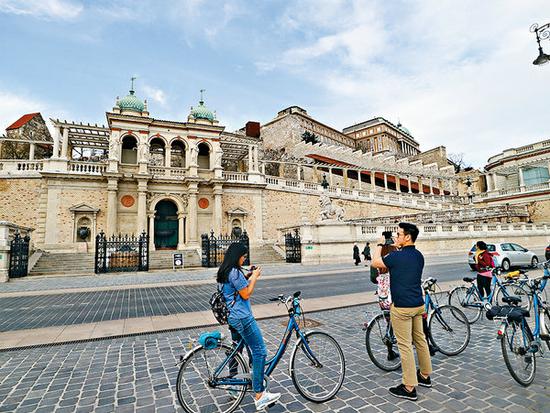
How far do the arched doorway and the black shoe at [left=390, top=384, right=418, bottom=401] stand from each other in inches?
1080

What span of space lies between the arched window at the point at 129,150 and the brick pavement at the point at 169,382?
2765 cm

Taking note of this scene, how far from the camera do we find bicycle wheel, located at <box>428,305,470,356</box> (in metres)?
4.75

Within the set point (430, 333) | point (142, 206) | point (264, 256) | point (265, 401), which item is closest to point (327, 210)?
point (264, 256)

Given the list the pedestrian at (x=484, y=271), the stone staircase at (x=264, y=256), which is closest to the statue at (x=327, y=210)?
the stone staircase at (x=264, y=256)

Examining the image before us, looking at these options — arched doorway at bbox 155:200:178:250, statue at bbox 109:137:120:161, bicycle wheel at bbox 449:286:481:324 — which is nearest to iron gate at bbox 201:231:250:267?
arched doorway at bbox 155:200:178:250

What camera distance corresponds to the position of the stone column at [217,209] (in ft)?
94.0

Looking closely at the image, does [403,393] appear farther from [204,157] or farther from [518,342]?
[204,157]

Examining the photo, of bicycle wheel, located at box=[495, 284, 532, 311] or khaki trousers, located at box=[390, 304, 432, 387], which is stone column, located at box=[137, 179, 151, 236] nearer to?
bicycle wheel, located at box=[495, 284, 532, 311]

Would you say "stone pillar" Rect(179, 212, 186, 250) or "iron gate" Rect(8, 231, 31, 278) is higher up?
"stone pillar" Rect(179, 212, 186, 250)

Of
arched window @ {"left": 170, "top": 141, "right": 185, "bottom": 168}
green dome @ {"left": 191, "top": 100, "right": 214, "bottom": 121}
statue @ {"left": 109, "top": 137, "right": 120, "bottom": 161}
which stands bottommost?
statue @ {"left": 109, "top": 137, "right": 120, "bottom": 161}

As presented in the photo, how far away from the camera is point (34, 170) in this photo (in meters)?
24.7

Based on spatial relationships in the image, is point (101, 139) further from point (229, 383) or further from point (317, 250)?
point (229, 383)

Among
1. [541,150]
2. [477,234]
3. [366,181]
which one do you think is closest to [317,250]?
[477,234]

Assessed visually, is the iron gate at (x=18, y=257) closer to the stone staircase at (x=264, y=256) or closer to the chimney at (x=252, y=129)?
the stone staircase at (x=264, y=256)
